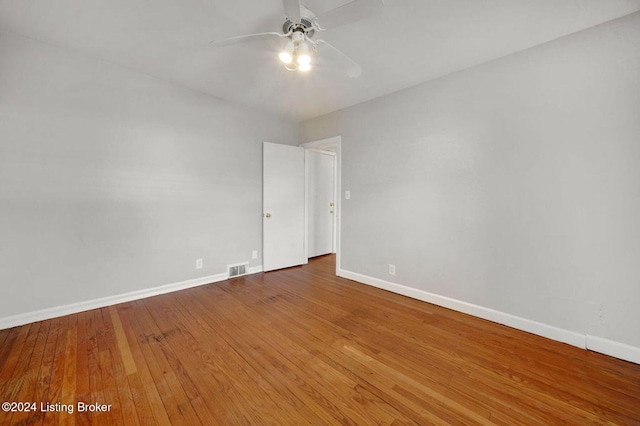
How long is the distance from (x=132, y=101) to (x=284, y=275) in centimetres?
293

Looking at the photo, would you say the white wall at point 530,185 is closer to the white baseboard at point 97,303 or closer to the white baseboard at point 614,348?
the white baseboard at point 614,348

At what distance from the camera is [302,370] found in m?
1.71

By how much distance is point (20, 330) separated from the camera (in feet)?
7.06

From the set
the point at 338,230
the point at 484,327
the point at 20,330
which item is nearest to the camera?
the point at 20,330

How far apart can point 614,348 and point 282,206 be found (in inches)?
152

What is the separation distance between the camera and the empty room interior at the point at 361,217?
5.10 ft

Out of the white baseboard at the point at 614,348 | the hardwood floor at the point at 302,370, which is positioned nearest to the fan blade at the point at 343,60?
the hardwood floor at the point at 302,370

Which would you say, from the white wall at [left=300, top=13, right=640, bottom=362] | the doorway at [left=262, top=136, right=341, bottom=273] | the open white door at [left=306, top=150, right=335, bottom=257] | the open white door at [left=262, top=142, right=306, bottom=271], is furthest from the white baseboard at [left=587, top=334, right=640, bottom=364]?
the open white door at [left=306, top=150, right=335, bottom=257]

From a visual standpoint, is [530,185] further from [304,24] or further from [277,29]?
[277,29]

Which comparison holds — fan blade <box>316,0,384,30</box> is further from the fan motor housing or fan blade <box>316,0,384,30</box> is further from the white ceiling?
the white ceiling

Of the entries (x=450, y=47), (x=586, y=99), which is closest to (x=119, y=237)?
(x=450, y=47)

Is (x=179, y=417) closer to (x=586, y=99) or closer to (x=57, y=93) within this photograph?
(x=57, y=93)

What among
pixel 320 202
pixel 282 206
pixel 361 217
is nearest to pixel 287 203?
pixel 282 206

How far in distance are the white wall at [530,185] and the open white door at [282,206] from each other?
1634 mm
